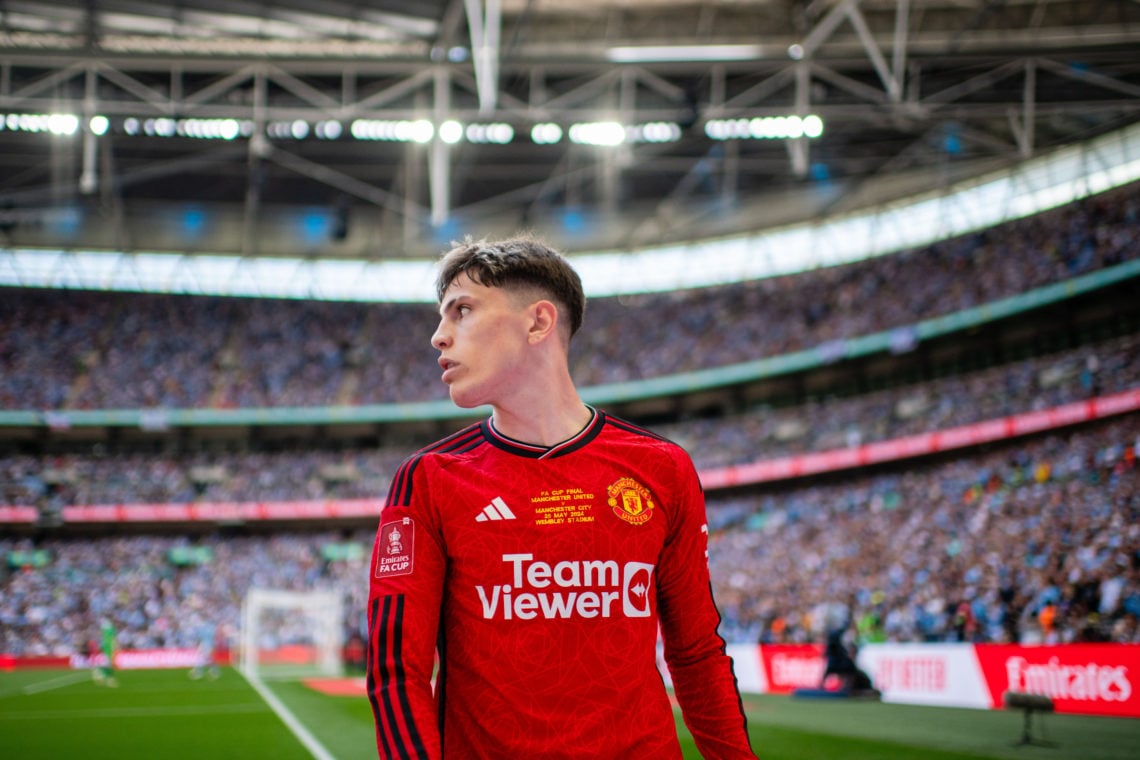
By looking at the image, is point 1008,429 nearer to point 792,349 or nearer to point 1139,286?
point 1139,286

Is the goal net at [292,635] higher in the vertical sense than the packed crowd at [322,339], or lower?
lower

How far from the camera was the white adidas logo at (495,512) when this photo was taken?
2.12m

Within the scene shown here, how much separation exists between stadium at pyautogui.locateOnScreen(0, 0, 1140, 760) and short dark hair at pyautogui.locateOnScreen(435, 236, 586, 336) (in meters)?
8.28

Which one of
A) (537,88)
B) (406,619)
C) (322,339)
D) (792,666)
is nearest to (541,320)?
(406,619)

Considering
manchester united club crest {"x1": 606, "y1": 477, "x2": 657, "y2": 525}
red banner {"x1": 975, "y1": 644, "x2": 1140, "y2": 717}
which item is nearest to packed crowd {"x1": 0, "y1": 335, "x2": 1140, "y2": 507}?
red banner {"x1": 975, "y1": 644, "x2": 1140, "y2": 717}

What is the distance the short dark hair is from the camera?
2223mm

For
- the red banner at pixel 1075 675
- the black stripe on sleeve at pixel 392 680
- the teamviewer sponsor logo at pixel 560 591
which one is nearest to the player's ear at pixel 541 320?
the teamviewer sponsor logo at pixel 560 591

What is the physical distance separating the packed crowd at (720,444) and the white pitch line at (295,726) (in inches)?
783

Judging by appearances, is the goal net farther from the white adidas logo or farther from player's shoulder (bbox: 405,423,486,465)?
the white adidas logo

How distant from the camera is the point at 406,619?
1.98m

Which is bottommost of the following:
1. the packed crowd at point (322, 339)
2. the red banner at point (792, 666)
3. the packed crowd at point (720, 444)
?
the red banner at point (792, 666)

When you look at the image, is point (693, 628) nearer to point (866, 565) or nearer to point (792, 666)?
point (792, 666)

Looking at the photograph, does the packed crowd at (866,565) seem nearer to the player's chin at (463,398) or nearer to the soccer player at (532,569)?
the soccer player at (532,569)

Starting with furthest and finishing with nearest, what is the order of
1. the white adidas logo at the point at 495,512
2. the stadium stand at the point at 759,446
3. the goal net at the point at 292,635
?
the goal net at the point at 292,635 < the stadium stand at the point at 759,446 < the white adidas logo at the point at 495,512
